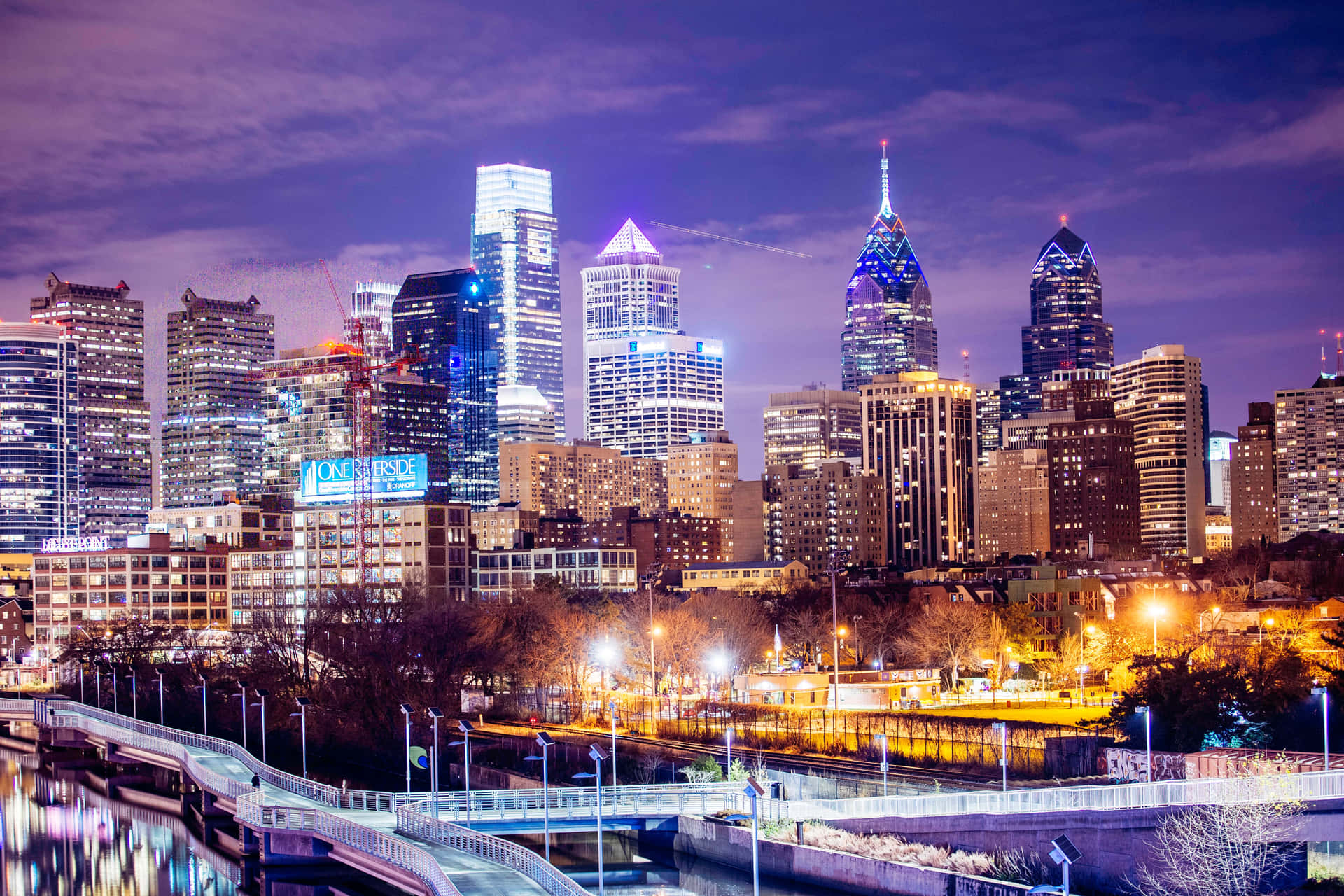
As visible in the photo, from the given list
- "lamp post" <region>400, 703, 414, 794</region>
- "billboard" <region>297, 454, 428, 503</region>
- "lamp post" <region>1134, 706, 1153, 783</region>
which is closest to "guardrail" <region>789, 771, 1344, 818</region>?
"lamp post" <region>1134, 706, 1153, 783</region>

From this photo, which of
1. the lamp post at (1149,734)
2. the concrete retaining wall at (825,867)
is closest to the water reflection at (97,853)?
the concrete retaining wall at (825,867)

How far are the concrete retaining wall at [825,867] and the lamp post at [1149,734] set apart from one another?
13.2 metres

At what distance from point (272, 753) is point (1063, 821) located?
2538 inches

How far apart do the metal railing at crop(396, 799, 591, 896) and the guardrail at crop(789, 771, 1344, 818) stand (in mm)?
13375

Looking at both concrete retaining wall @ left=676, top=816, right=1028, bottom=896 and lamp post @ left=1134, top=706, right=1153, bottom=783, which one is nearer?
concrete retaining wall @ left=676, top=816, right=1028, bottom=896

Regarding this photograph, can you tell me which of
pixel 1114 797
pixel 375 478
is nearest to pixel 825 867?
pixel 1114 797

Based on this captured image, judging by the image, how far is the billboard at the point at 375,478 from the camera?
189 meters

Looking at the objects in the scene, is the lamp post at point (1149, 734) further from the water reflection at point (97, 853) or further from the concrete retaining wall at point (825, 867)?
the water reflection at point (97, 853)

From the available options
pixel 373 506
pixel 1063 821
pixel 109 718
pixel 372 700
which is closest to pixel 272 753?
pixel 372 700

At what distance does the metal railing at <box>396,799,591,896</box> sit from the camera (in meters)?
53.5

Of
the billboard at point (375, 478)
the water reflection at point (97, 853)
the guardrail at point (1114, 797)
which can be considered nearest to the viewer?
the guardrail at point (1114, 797)

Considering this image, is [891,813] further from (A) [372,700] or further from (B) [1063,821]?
(A) [372,700]

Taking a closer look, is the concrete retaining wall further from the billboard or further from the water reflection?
the billboard

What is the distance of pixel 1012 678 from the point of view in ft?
417
